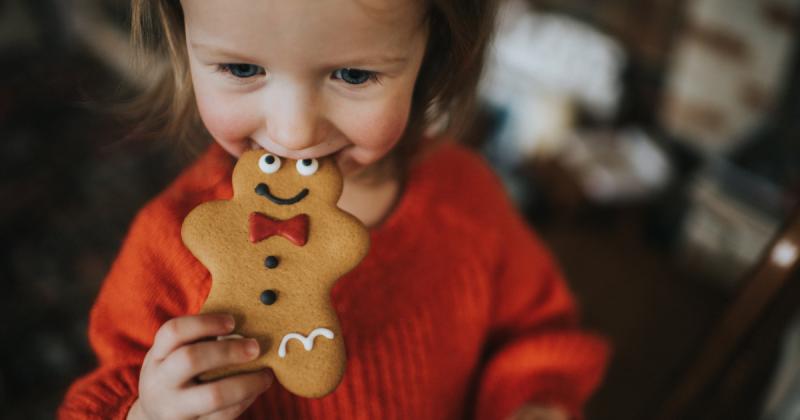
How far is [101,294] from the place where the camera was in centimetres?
63

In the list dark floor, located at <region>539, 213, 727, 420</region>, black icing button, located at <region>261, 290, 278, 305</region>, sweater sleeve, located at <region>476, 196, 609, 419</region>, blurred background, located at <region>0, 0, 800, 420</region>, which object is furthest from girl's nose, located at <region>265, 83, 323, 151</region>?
dark floor, located at <region>539, 213, 727, 420</region>

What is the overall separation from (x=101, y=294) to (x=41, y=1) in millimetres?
2318

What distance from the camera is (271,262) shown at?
18.9 inches

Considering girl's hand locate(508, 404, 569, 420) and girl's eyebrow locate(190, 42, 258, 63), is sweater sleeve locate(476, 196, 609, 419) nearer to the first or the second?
girl's hand locate(508, 404, 569, 420)

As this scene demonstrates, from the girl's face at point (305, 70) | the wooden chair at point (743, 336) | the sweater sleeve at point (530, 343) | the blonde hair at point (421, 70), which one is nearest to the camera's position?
the girl's face at point (305, 70)

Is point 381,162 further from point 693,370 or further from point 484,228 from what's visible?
point 693,370

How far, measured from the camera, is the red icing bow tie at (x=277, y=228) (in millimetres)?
488

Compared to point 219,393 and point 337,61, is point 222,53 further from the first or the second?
point 219,393

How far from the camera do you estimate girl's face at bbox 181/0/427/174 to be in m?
0.44

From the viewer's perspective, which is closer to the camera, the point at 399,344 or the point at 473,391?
the point at 399,344

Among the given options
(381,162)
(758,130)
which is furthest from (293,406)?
(758,130)

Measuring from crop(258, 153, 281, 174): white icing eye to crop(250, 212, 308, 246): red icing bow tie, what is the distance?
0.04 meters

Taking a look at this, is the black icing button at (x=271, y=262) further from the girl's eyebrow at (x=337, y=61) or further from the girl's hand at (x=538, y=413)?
the girl's hand at (x=538, y=413)

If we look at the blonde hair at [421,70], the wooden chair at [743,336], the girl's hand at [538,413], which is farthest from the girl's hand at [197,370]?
the wooden chair at [743,336]
